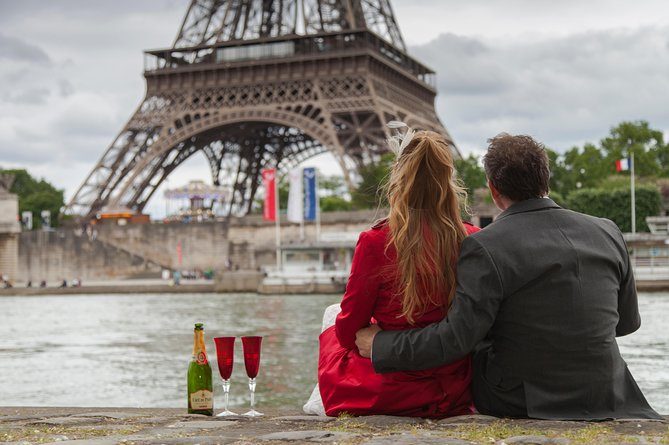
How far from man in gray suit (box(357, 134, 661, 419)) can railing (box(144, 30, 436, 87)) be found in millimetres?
43996

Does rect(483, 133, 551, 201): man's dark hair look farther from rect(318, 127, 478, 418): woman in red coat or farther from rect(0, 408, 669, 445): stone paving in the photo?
rect(0, 408, 669, 445): stone paving

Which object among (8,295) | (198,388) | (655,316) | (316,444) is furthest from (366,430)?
(8,295)

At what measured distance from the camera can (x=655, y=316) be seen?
954 inches

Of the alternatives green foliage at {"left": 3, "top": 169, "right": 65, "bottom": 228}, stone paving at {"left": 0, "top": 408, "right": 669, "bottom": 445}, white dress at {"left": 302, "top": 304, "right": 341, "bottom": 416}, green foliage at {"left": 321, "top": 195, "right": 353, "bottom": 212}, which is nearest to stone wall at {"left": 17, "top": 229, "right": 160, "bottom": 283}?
green foliage at {"left": 321, "top": 195, "right": 353, "bottom": 212}

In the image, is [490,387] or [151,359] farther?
[151,359]

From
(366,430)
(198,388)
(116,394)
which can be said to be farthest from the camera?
(116,394)

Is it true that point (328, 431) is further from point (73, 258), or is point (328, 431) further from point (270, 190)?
point (73, 258)

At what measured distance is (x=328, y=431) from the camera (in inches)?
168

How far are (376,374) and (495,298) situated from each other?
0.68m

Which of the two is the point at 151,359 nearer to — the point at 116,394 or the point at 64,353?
the point at 64,353

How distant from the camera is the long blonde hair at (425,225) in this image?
443 cm

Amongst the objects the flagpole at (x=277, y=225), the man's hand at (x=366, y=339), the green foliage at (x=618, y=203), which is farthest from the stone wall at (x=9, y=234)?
the man's hand at (x=366, y=339)

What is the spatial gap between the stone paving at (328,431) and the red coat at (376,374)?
0.09 m

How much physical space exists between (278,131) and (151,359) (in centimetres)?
4082
